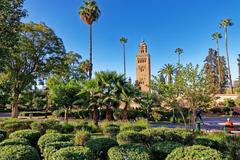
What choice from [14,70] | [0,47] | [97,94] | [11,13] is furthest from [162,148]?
[14,70]

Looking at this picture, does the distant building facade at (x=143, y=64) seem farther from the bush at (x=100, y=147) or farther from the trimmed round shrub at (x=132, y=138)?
the bush at (x=100, y=147)

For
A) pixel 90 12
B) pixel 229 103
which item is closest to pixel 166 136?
pixel 90 12

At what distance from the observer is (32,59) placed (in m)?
30.9

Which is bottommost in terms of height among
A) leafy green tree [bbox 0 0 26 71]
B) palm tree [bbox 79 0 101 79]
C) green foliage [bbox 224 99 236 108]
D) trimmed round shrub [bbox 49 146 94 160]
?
trimmed round shrub [bbox 49 146 94 160]

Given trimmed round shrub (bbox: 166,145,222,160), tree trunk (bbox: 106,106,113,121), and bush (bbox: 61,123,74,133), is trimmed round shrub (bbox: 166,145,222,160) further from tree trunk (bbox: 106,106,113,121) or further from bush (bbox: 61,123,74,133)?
tree trunk (bbox: 106,106,113,121)

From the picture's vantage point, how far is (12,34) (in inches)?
502

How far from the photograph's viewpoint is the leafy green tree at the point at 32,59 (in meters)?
29.6

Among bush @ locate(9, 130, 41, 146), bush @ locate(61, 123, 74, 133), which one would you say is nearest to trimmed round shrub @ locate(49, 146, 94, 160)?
bush @ locate(9, 130, 41, 146)

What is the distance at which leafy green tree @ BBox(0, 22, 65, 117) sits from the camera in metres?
29.6

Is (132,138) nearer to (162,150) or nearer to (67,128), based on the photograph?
(162,150)

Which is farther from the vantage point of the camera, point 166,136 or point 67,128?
point 67,128

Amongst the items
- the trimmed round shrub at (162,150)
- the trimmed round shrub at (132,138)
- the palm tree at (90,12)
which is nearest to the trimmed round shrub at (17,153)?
the trimmed round shrub at (162,150)

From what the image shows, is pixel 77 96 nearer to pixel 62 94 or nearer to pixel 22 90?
pixel 62 94

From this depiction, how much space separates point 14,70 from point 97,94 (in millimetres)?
10129
